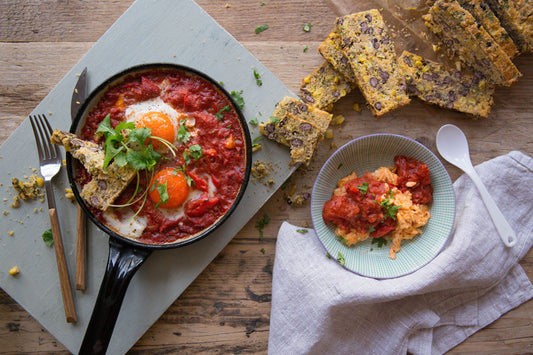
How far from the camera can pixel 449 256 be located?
379cm

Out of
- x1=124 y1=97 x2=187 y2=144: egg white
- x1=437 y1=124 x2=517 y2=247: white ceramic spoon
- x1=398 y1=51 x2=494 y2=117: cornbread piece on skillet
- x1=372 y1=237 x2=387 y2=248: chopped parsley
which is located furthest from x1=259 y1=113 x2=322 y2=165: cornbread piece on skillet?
x1=437 y1=124 x2=517 y2=247: white ceramic spoon

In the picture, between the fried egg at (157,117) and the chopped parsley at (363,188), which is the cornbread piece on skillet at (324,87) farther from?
the fried egg at (157,117)

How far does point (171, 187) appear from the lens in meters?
3.48

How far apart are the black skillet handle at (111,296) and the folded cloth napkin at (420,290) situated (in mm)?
1448

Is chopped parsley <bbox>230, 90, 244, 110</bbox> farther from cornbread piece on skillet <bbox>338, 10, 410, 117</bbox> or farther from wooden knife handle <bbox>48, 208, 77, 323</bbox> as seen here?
wooden knife handle <bbox>48, 208, 77, 323</bbox>

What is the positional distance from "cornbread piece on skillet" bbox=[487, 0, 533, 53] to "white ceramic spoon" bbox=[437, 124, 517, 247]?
113cm

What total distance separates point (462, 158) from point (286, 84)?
6.77 ft

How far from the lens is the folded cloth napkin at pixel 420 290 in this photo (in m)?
3.76

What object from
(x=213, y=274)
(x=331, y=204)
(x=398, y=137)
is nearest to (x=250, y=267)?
(x=213, y=274)

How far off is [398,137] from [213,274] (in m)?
2.43

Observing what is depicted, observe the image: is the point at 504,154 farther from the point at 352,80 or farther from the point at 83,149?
the point at 83,149

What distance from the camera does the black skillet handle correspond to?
3256 mm

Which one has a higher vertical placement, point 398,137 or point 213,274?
point 398,137

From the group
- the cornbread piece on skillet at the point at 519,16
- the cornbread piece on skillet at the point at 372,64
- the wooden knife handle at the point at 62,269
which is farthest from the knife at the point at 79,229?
the cornbread piece on skillet at the point at 519,16
